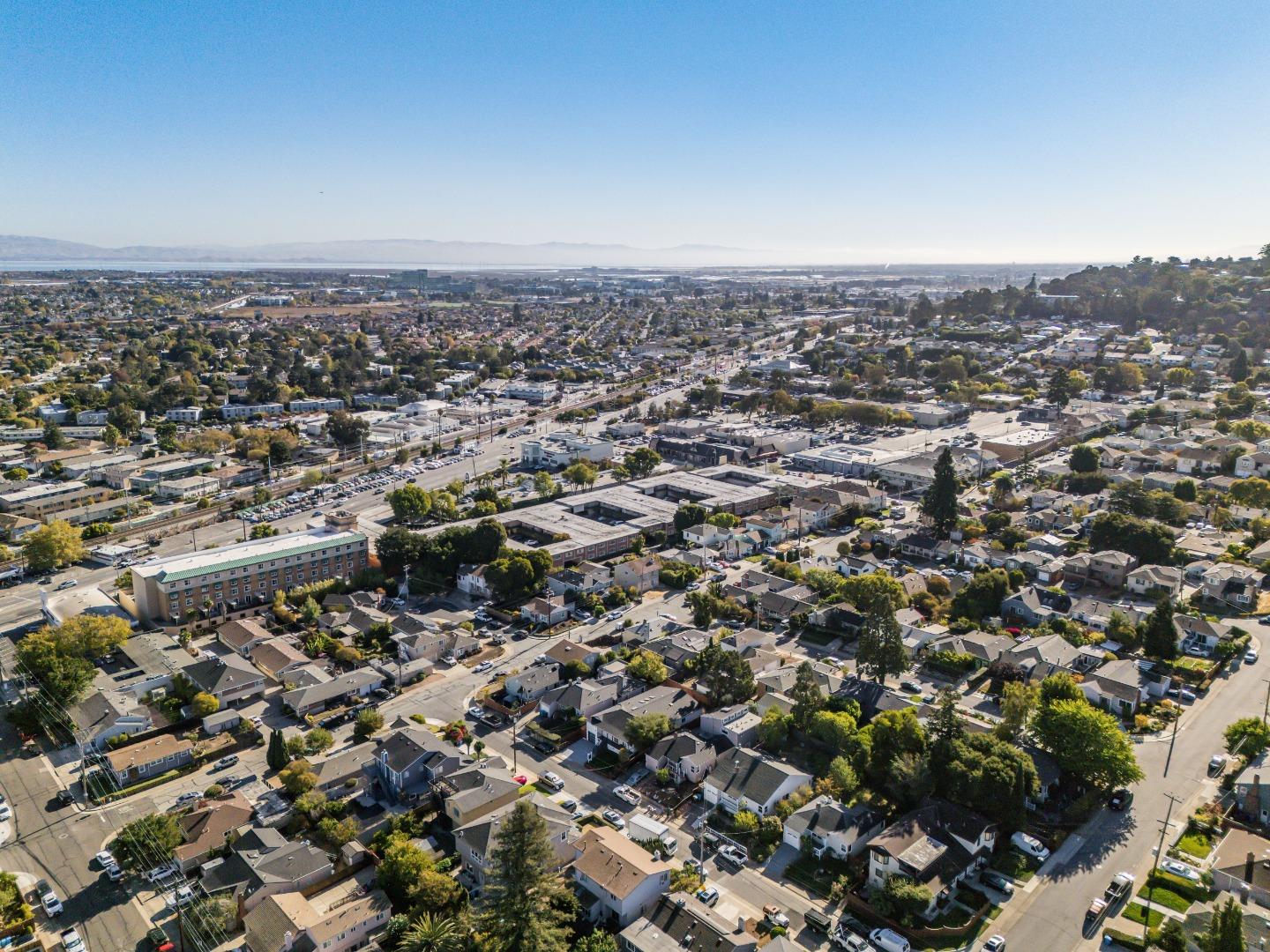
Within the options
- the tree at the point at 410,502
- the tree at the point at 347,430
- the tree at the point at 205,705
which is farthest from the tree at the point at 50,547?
the tree at the point at 347,430

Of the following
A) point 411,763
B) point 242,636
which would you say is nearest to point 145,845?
point 411,763

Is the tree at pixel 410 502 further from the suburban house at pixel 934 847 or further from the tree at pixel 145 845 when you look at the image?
the suburban house at pixel 934 847

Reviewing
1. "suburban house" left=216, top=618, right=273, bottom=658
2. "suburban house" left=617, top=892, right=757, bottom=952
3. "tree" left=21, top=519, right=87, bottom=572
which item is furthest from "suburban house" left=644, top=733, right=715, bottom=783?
"tree" left=21, top=519, right=87, bottom=572

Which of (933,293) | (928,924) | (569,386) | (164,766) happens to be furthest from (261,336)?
(933,293)

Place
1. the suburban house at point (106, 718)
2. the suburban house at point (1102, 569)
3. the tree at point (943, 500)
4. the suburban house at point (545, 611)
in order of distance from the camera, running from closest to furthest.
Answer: the suburban house at point (106, 718), the suburban house at point (545, 611), the suburban house at point (1102, 569), the tree at point (943, 500)

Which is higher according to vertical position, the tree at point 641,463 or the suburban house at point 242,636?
the tree at point 641,463

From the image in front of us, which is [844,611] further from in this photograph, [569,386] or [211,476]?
Result: [569,386]

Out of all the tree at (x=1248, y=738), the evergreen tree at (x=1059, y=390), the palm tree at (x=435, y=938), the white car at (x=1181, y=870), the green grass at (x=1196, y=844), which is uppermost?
the evergreen tree at (x=1059, y=390)
